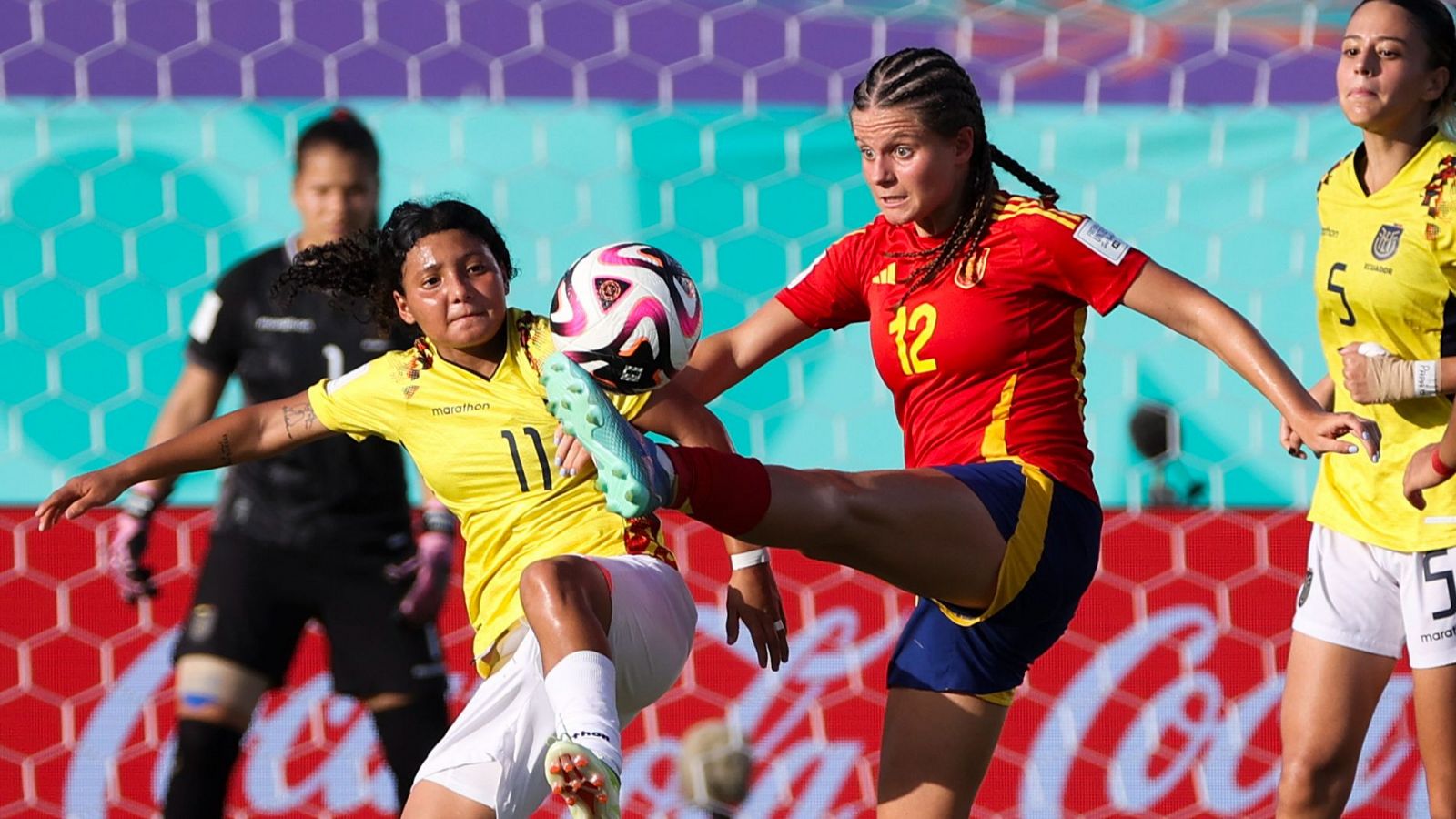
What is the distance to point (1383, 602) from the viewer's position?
3.33 m

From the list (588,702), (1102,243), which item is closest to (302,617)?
(588,702)

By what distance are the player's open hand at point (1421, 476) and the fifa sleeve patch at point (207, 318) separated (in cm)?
258

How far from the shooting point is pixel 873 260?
3166 millimetres

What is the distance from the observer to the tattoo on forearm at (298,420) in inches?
130

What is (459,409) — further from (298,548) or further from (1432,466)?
(1432,466)

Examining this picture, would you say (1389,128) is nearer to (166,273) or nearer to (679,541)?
(679,541)

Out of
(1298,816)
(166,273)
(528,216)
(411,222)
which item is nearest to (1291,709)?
(1298,816)

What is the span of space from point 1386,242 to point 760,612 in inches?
51.2

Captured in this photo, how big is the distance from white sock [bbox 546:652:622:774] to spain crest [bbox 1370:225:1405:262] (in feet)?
5.18

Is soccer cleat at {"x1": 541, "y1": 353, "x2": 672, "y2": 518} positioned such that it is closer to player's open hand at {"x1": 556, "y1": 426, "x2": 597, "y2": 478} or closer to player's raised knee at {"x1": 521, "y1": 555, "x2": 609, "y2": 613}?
player's open hand at {"x1": 556, "y1": 426, "x2": 597, "y2": 478}

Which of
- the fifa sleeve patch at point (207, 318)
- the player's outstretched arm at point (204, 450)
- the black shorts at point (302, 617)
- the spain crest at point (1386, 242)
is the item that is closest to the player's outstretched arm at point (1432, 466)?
the spain crest at point (1386, 242)

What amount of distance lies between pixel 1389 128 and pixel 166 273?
3.08 m

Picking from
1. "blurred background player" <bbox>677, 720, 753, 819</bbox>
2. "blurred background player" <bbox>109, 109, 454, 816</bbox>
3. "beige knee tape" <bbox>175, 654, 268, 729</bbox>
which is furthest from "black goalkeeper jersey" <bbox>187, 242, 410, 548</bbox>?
"blurred background player" <bbox>677, 720, 753, 819</bbox>

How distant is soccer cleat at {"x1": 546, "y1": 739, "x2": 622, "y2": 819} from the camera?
2545mm
